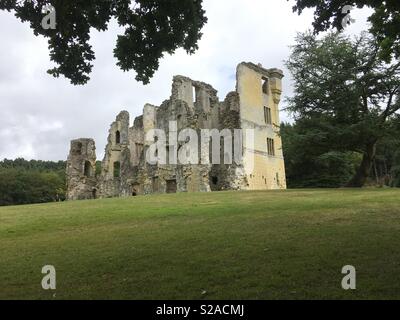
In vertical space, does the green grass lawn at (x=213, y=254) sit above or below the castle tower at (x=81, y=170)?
below

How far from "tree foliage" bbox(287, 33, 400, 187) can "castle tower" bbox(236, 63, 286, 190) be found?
14.2m

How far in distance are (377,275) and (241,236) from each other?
15.0 feet

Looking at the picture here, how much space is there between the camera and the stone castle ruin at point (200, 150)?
145 feet

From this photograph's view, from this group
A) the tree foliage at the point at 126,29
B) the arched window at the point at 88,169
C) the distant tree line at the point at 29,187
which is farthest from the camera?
the distant tree line at the point at 29,187

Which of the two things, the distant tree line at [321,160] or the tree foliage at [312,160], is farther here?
the distant tree line at [321,160]

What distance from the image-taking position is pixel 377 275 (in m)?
8.39

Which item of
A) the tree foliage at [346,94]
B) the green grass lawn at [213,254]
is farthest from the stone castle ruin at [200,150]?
the green grass lawn at [213,254]

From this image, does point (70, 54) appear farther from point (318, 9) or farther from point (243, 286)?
point (243, 286)

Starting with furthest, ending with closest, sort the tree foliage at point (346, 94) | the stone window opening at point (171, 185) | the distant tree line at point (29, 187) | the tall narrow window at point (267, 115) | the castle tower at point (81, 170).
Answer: the distant tree line at point (29, 187)
the castle tower at point (81, 170)
the tall narrow window at point (267, 115)
the stone window opening at point (171, 185)
the tree foliage at point (346, 94)

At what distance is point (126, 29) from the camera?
11.1m

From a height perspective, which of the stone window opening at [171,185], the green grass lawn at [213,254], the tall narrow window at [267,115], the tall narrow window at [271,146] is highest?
the tall narrow window at [267,115]

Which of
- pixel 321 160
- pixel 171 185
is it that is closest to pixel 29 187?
pixel 171 185

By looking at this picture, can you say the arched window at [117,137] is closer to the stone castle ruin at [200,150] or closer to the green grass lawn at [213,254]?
the stone castle ruin at [200,150]
